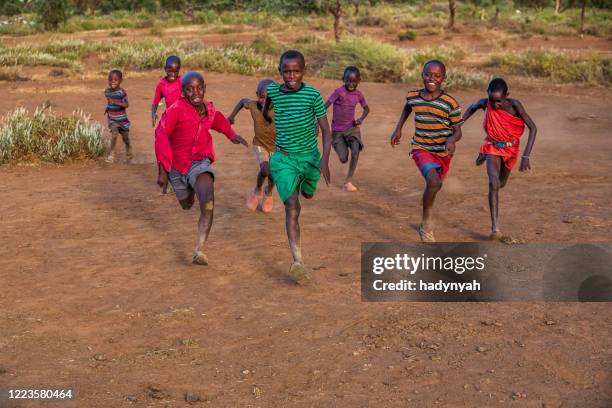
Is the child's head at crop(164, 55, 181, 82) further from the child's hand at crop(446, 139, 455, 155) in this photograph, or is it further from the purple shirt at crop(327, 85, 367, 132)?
the child's hand at crop(446, 139, 455, 155)

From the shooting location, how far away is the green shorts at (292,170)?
6.32 metres

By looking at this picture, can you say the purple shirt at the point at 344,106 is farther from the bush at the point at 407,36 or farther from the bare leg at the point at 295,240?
the bush at the point at 407,36

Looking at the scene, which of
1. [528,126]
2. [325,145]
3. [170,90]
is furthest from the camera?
[170,90]

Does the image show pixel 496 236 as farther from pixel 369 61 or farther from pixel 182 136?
pixel 369 61

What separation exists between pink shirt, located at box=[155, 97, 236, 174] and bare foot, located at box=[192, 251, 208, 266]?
0.67 meters

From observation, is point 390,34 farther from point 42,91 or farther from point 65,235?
point 65,235

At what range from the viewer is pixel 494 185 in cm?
738

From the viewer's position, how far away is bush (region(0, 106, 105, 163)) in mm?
11172

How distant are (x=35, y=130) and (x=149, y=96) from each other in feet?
22.5

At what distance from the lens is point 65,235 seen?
7.62 meters

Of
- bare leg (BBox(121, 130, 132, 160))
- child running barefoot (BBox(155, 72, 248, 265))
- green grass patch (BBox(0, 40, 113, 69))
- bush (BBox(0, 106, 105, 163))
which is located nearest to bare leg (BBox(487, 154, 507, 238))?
child running barefoot (BBox(155, 72, 248, 265))

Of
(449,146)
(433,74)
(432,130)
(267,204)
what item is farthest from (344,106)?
(449,146)

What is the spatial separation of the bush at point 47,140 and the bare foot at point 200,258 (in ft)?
17.5

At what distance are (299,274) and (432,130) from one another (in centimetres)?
202
